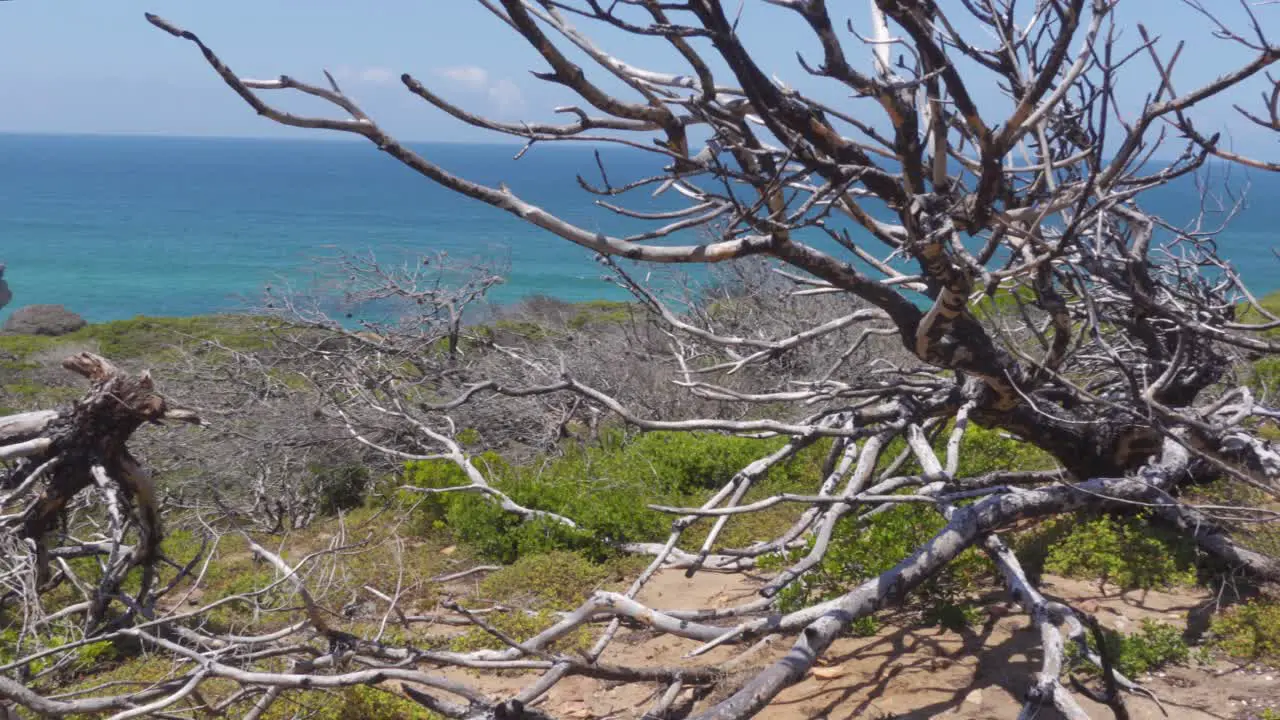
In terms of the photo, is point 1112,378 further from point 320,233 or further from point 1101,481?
point 320,233

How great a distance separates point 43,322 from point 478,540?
34289 millimetres

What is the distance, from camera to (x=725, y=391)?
4898 mm

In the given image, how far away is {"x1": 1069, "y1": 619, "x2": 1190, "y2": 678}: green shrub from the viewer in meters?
4.24

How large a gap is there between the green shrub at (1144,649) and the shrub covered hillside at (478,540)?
0.03 feet

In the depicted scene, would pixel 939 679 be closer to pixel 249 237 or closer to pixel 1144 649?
pixel 1144 649

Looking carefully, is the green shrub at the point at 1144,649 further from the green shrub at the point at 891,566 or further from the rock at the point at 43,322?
the rock at the point at 43,322

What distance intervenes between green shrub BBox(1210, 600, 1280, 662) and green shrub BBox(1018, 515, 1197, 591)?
1.69 feet

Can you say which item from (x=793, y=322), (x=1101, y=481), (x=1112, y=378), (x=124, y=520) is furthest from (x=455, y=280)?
(x=1101, y=481)

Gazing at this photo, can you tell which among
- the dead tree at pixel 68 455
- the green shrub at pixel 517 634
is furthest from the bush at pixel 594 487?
the dead tree at pixel 68 455

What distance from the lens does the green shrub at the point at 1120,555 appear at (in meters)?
5.24

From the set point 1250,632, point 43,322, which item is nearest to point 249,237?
point 43,322

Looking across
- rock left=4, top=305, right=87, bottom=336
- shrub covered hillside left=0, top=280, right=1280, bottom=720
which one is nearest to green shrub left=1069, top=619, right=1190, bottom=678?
shrub covered hillside left=0, top=280, right=1280, bottom=720

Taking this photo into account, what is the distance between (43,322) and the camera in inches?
1422

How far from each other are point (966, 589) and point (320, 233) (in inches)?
Result: 3307
